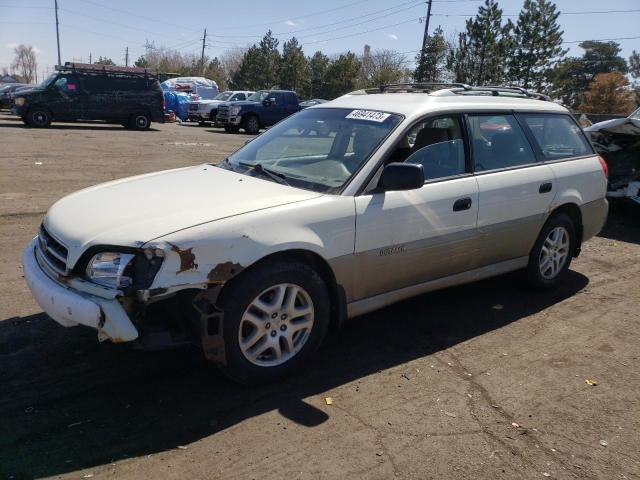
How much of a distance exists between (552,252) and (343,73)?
52871 millimetres

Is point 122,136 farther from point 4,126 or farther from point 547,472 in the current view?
point 547,472

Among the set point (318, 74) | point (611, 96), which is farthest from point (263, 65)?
point (611, 96)

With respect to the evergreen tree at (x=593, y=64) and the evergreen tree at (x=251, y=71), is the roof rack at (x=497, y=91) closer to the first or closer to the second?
the evergreen tree at (x=251, y=71)

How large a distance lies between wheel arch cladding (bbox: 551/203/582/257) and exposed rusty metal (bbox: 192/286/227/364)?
3403mm

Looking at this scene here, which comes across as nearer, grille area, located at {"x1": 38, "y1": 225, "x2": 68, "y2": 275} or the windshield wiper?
grille area, located at {"x1": 38, "y1": 225, "x2": 68, "y2": 275}

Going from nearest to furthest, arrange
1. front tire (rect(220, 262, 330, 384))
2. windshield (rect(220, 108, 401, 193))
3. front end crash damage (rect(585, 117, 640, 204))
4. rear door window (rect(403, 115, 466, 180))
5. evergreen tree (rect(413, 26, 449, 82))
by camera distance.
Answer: front tire (rect(220, 262, 330, 384)) → windshield (rect(220, 108, 401, 193)) → rear door window (rect(403, 115, 466, 180)) → front end crash damage (rect(585, 117, 640, 204)) → evergreen tree (rect(413, 26, 449, 82))

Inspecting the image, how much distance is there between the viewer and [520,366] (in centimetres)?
381

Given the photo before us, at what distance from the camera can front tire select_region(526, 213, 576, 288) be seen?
4992mm

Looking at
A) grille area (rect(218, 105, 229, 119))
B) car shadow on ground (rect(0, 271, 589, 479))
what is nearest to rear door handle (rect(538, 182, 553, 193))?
car shadow on ground (rect(0, 271, 589, 479))

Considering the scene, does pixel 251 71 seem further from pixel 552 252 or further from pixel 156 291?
pixel 156 291

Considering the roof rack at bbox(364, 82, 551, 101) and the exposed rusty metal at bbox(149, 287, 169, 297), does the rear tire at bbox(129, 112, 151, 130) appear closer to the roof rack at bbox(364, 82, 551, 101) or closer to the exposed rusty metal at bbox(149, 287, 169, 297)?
the roof rack at bbox(364, 82, 551, 101)

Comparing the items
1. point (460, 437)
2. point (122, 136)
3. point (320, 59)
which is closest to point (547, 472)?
point (460, 437)

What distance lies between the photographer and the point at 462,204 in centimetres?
414

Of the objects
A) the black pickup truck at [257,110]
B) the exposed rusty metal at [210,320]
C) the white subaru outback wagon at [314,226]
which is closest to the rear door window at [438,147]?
the white subaru outback wagon at [314,226]
